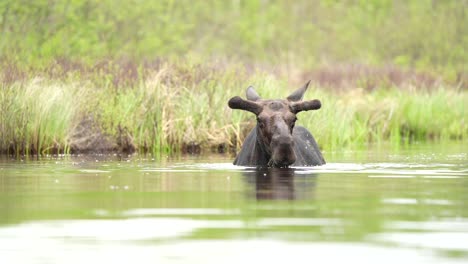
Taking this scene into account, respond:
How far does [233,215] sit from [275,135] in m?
5.45

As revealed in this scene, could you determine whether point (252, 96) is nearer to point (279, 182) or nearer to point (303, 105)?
point (303, 105)

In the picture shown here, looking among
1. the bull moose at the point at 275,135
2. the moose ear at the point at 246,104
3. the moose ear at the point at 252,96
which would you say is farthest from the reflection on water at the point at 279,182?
the moose ear at the point at 252,96

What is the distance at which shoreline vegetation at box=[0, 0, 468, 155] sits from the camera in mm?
21406

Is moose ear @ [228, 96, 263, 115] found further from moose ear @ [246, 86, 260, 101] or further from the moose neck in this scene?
moose ear @ [246, 86, 260, 101]

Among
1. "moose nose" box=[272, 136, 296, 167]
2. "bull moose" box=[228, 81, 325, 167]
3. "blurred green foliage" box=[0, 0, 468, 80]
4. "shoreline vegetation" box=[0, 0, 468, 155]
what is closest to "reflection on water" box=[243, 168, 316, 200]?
"moose nose" box=[272, 136, 296, 167]

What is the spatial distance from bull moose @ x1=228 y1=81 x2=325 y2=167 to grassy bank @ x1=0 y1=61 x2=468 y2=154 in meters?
5.33

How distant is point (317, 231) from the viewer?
26.7ft

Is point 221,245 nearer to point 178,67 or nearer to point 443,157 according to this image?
point 443,157

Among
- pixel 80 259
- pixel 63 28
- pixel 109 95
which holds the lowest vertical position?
pixel 80 259

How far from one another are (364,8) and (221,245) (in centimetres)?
6294

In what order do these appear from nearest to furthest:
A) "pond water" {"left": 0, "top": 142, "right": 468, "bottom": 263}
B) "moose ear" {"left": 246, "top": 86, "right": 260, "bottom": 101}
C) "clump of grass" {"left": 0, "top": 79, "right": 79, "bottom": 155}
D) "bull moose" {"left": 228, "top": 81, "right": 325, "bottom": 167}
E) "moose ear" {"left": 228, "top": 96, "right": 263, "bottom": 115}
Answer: "pond water" {"left": 0, "top": 142, "right": 468, "bottom": 263}
"bull moose" {"left": 228, "top": 81, "right": 325, "bottom": 167}
"moose ear" {"left": 228, "top": 96, "right": 263, "bottom": 115}
"moose ear" {"left": 246, "top": 86, "right": 260, "bottom": 101}
"clump of grass" {"left": 0, "top": 79, "right": 79, "bottom": 155}

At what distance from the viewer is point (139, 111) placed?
22562 mm

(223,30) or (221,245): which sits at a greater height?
(223,30)

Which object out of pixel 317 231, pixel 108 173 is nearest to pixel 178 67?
pixel 108 173
